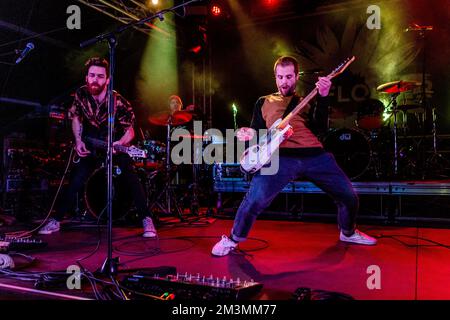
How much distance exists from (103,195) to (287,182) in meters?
3.34

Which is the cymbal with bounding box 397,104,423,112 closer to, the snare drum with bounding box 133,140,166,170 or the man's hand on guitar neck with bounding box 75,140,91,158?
the snare drum with bounding box 133,140,166,170

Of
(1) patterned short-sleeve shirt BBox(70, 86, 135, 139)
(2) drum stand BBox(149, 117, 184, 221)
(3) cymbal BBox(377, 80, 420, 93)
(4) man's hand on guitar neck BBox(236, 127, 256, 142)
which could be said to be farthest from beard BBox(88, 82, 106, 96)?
(3) cymbal BBox(377, 80, 420, 93)

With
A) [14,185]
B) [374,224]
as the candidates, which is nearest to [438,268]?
[374,224]

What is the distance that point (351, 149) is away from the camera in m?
7.30

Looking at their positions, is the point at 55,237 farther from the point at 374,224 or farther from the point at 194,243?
the point at 374,224

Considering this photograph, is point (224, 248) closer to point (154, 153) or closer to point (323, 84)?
point (323, 84)

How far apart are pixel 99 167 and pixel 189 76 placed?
5.83 metres

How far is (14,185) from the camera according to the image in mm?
7320

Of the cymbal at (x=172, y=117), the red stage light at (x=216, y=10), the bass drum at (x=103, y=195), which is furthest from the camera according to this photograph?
the red stage light at (x=216, y=10)

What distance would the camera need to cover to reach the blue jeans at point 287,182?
12.2 feet

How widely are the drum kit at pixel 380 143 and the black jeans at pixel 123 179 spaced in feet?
13.0

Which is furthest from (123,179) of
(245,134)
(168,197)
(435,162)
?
(435,162)

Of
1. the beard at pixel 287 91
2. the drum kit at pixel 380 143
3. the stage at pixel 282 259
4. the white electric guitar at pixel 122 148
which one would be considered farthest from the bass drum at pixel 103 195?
→ the drum kit at pixel 380 143

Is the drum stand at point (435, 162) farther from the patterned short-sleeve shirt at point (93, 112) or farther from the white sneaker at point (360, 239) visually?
the patterned short-sleeve shirt at point (93, 112)
